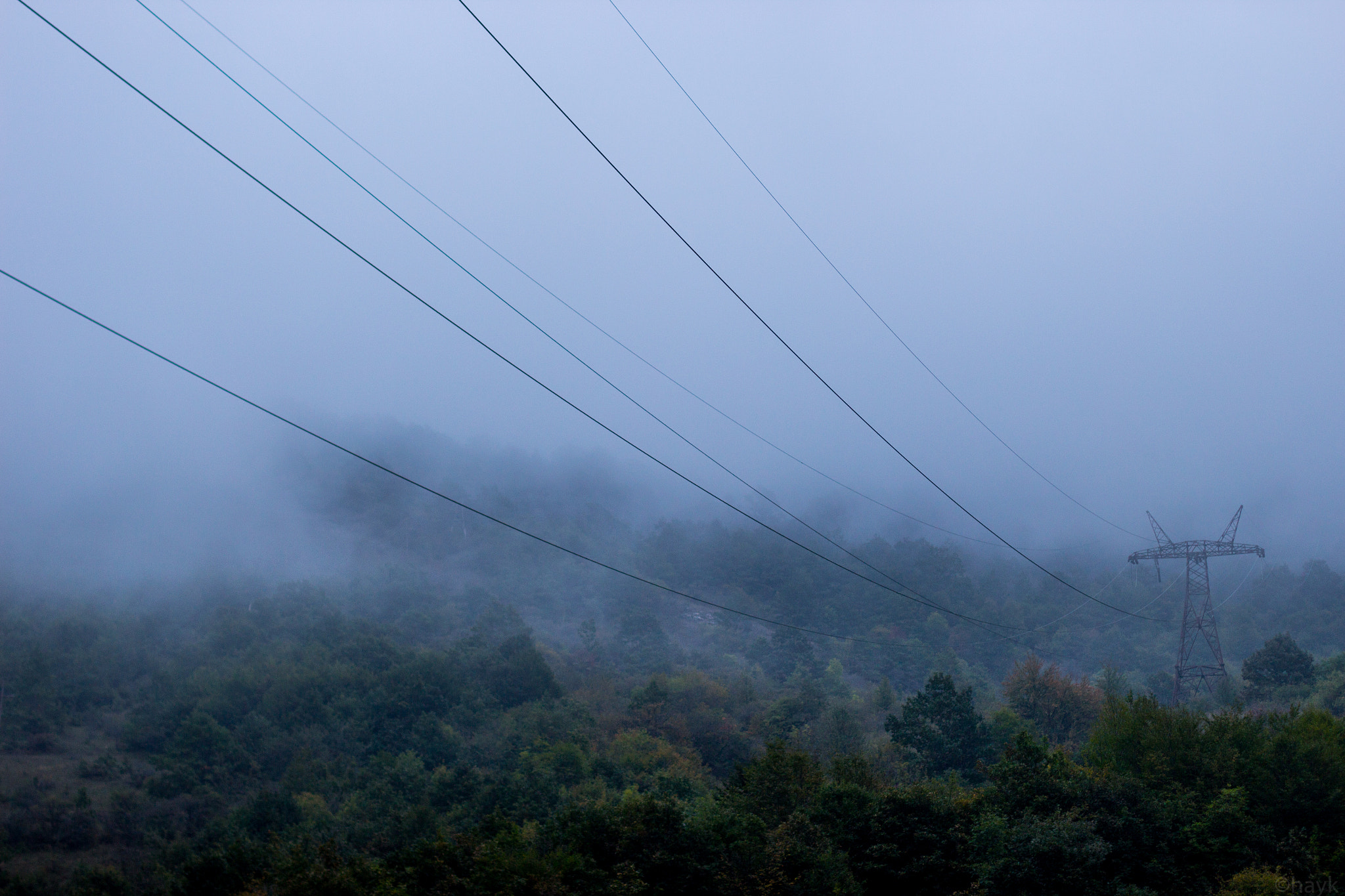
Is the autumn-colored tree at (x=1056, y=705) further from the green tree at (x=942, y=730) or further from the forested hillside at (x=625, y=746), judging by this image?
the green tree at (x=942, y=730)

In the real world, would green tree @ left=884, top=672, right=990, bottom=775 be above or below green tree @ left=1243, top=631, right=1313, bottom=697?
below

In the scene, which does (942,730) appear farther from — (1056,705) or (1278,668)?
(1278,668)

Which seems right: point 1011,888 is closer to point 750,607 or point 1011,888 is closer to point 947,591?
point 750,607

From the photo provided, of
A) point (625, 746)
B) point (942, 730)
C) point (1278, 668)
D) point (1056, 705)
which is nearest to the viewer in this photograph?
point (942, 730)

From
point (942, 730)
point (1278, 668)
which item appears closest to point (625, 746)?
point (942, 730)

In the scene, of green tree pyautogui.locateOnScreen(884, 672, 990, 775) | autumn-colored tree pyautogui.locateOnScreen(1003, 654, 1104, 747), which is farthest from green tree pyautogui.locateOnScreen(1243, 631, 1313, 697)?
green tree pyautogui.locateOnScreen(884, 672, 990, 775)

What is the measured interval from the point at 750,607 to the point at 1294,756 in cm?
12935

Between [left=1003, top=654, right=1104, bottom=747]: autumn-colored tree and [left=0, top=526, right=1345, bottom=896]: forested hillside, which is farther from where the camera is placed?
Answer: [left=1003, top=654, right=1104, bottom=747]: autumn-colored tree

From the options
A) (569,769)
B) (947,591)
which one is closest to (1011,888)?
(569,769)

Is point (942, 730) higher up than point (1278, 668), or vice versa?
point (1278, 668)

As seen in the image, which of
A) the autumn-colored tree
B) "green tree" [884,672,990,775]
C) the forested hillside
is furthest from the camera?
the autumn-colored tree

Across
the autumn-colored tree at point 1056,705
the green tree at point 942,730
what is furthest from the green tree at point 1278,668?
the green tree at point 942,730

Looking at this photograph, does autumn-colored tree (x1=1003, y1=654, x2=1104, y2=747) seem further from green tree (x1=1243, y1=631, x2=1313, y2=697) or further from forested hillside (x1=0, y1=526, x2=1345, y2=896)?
green tree (x1=1243, y1=631, x2=1313, y2=697)

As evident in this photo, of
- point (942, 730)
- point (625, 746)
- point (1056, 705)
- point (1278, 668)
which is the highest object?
point (1278, 668)
